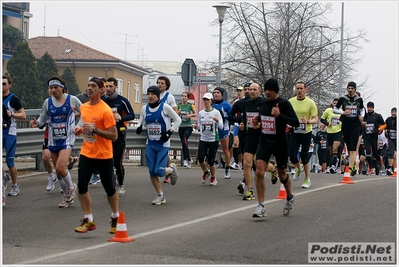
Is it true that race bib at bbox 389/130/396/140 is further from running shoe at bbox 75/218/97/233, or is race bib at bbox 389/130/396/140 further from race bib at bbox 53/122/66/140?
running shoe at bbox 75/218/97/233

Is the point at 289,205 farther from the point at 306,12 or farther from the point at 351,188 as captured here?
the point at 306,12

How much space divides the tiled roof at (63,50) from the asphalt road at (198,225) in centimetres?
6329

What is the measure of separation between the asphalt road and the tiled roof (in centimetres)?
6329

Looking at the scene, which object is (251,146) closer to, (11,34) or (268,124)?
(268,124)

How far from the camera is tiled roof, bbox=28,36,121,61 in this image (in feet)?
264

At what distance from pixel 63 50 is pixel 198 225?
241 feet

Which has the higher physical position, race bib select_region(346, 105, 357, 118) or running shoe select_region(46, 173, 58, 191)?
race bib select_region(346, 105, 357, 118)

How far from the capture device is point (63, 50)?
83.2 metres

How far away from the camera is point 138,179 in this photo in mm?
18562

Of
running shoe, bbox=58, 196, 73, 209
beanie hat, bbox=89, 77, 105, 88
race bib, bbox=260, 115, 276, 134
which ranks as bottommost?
running shoe, bbox=58, 196, 73, 209

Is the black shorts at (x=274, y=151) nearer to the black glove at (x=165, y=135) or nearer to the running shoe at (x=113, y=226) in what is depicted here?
the black glove at (x=165, y=135)

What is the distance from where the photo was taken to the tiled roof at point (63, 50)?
264 ft

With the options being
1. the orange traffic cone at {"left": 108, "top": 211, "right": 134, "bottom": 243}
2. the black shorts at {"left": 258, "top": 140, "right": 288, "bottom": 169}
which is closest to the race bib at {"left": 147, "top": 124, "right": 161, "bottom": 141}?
the black shorts at {"left": 258, "top": 140, "right": 288, "bottom": 169}

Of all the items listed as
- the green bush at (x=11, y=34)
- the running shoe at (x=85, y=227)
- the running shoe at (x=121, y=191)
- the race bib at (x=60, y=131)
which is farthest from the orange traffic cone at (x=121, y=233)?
the green bush at (x=11, y=34)
